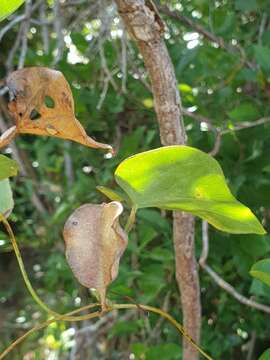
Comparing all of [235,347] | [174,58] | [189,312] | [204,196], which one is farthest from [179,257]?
[235,347]

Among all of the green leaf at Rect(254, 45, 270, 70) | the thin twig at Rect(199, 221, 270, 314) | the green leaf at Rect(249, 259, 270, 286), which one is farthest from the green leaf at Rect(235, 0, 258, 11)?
the green leaf at Rect(249, 259, 270, 286)

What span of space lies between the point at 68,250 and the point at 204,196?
9cm

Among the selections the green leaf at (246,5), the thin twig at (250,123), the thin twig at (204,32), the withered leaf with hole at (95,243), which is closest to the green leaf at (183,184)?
the withered leaf with hole at (95,243)

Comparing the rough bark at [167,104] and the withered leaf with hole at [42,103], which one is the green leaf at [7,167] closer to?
the withered leaf with hole at [42,103]

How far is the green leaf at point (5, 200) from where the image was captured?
1.61 ft

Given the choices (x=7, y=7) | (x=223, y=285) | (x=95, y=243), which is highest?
(x=7, y=7)

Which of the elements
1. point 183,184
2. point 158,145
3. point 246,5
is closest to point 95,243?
point 183,184

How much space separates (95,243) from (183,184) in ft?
0.22

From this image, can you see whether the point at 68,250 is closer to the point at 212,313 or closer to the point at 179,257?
the point at 179,257

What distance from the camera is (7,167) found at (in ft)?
1.44

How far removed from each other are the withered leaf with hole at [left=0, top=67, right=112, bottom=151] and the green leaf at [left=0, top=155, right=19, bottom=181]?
0.02 meters

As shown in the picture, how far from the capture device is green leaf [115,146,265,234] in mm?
417

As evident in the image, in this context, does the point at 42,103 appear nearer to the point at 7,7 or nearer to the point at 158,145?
the point at 7,7

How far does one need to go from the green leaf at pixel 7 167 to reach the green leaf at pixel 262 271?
183 millimetres
